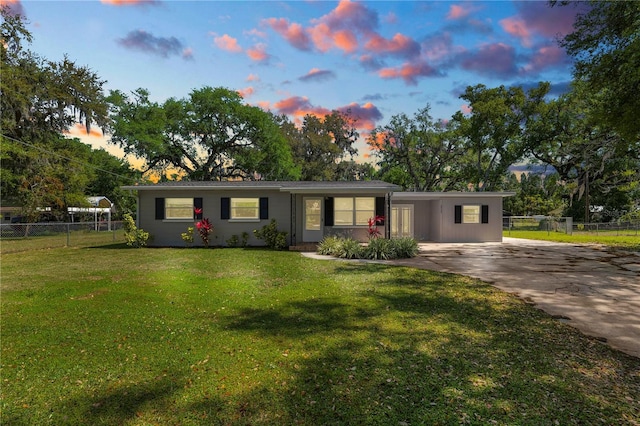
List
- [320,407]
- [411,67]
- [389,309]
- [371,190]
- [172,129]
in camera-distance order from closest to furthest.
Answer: [320,407] < [389,309] < [371,190] < [411,67] < [172,129]

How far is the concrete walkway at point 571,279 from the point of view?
528 cm

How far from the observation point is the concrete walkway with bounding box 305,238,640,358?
208 inches

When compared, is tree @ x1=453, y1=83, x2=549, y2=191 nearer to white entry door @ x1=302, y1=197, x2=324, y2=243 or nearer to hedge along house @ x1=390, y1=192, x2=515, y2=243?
hedge along house @ x1=390, y1=192, x2=515, y2=243

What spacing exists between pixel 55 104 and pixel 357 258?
83.6ft

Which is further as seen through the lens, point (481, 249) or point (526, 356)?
point (481, 249)

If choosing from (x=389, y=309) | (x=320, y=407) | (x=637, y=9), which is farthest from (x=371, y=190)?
(x=320, y=407)

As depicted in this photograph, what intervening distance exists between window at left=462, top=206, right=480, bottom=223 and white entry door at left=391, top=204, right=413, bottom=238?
2769 millimetres

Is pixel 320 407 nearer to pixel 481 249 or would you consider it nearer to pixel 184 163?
pixel 481 249

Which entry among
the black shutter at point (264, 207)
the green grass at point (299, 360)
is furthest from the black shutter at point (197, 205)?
the green grass at point (299, 360)

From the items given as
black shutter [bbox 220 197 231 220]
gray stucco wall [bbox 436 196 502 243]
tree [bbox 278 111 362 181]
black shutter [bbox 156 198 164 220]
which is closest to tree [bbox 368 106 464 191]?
tree [bbox 278 111 362 181]

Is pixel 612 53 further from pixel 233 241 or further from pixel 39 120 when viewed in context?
pixel 39 120

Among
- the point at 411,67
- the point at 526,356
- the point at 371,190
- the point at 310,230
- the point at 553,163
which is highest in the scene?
the point at 411,67

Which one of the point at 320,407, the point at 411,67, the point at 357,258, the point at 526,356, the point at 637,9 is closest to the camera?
the point at 320,407

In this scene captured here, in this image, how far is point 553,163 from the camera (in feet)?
109
